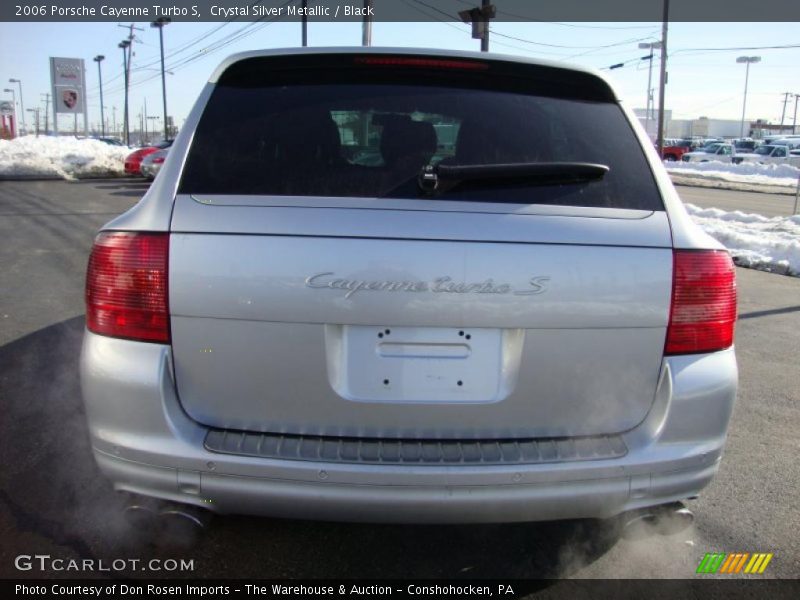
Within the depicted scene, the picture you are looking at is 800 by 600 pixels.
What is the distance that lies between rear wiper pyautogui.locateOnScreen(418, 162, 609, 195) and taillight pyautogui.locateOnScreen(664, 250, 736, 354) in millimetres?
406

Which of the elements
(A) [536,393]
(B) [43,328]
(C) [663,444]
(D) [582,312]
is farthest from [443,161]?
(B) [43,328]

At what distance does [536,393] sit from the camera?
6.91 feet

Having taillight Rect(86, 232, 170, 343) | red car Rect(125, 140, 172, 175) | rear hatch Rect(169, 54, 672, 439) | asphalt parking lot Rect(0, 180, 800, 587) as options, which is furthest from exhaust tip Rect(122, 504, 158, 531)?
red car Rect(125, 140, 172, 175)

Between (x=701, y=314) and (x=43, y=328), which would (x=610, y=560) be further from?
(x=43, y=328)

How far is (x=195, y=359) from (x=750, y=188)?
1240 inches

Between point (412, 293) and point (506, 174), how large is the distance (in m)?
0.51

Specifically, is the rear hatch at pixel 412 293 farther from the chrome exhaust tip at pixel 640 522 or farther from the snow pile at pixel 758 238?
the snow pile at pixel 758 238

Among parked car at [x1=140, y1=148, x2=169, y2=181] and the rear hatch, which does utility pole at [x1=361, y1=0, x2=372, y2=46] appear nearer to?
parked car at [x1=140, y1=148, x2=169, y2=181]

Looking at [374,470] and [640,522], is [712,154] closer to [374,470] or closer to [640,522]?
[640,522]

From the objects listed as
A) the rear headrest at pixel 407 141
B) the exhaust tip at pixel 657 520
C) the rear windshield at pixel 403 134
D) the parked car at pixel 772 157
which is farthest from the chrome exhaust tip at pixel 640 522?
the parked car at pixel 772 157

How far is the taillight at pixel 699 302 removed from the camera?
2148 millimetres

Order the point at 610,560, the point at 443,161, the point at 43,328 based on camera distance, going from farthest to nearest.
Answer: the point at 43,328, the point at 610,560, the point at 443,161

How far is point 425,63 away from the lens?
242 centimetres

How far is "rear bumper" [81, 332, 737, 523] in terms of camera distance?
6.66 feet
